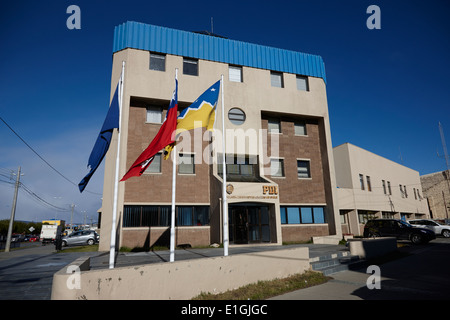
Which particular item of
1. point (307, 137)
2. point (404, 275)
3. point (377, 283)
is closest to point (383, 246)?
point (404, 275)

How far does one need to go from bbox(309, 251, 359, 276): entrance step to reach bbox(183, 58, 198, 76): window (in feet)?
54.3

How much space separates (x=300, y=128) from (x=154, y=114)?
13.2 m

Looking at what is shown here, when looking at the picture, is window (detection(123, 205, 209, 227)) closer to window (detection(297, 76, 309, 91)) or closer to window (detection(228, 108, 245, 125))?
window (detection(228, 108, 245, 125))

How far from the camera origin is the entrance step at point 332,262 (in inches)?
432

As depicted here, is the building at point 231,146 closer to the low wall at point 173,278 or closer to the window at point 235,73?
the window at point 235,73

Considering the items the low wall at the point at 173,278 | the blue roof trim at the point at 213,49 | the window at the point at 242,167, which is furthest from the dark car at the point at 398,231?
the low wall at the point at 173,278

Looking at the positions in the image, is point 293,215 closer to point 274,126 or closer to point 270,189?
point 270,189

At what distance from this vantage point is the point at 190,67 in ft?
72.4

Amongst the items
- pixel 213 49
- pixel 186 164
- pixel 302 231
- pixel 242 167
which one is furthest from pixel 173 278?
pixel 213 49

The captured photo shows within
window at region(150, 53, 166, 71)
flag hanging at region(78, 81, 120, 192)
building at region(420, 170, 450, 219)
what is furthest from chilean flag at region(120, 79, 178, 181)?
building at region(420, 170, 450, 219)

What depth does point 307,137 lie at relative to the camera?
2514 centimetres

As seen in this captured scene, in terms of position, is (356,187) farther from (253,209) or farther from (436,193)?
(436,193)
